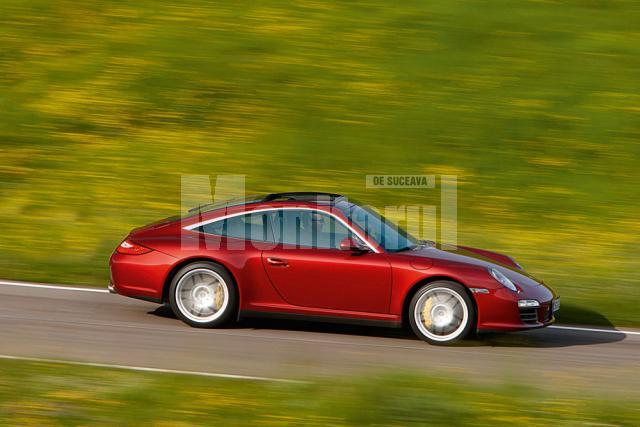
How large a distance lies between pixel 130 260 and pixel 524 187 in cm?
746

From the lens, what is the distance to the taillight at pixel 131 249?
9.53m

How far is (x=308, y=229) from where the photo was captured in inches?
367

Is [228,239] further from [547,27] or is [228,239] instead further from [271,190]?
[547,27]

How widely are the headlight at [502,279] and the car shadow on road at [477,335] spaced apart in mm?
671

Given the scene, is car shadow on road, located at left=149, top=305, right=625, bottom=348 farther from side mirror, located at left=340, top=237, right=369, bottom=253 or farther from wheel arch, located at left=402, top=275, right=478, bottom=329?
side mirror, located at left=340, top=237, right=369, bottom=253

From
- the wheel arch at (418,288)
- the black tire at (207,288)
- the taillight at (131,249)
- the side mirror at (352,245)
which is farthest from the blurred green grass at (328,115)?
the side mirror at (352,245)

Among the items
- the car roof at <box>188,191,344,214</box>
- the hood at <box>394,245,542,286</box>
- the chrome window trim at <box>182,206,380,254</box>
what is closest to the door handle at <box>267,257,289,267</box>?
the chrome window trim at <box>182,206,380,254</box>

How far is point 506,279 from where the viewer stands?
359 inches

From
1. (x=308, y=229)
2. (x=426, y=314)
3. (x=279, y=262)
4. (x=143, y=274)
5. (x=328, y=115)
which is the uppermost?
(x=328, y=115)

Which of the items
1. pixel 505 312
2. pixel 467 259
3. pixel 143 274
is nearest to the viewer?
pixel 505 312

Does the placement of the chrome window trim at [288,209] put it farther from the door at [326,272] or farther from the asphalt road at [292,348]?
the asphalt road at [292,348]

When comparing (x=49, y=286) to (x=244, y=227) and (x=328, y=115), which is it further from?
(x=328, y=115)

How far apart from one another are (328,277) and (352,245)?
404 millimetres

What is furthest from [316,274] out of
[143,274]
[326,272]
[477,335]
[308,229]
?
[477,335]
